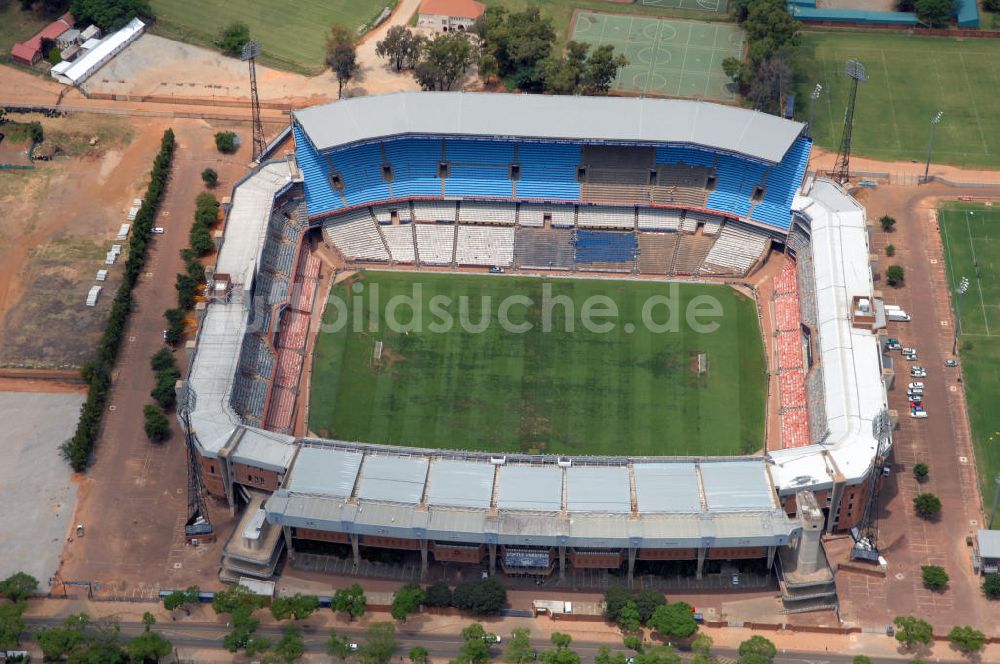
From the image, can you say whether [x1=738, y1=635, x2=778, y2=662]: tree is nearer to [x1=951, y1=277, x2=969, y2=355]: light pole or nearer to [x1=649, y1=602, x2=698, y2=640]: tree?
[x1=649, y1=602, x2=698, y2=640]: tree

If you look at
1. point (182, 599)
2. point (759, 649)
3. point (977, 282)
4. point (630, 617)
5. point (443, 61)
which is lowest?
point (759, 649)

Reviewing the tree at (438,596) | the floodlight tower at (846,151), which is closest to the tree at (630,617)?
the tree at (438,596)

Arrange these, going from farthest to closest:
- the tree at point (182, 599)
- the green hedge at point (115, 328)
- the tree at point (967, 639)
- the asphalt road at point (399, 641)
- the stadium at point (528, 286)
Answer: the green hedge at point (115, 328) < the stadium at point (528, 286) < the tree at point (182, 599) < the asphalt road at point (399, 641) < the tree at point (967, 639)

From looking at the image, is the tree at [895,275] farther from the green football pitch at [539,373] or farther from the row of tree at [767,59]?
the row of tree at [767,59]

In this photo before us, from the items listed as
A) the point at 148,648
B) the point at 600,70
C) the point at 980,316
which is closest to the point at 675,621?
the point at 148,648

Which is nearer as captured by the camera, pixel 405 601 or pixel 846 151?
pixel 405 601

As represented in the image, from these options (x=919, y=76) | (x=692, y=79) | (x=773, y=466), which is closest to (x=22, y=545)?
(x=773, y=466)

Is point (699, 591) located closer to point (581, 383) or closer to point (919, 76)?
point (581, 383)

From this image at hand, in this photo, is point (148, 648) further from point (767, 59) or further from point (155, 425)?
point (767, 59)
